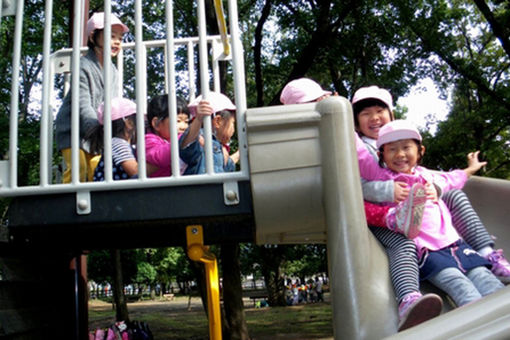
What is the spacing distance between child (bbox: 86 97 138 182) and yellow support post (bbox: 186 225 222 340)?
0.39m

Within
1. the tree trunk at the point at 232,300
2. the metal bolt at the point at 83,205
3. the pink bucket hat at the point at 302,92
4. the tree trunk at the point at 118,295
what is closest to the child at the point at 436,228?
the pink bucket hat at the point at 302,92

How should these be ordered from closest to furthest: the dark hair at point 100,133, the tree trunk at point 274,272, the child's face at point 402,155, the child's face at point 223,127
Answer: the child's face at point 402,155
the dark hair at point 100,133
the child's face at point 223,127
the tree trunk at point 274,272

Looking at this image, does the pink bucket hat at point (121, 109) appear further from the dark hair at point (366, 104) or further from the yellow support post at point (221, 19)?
the dark hair at point (366, 104)

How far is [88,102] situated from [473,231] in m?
1.94

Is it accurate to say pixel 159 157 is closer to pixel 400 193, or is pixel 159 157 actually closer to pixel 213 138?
pixel 213 138

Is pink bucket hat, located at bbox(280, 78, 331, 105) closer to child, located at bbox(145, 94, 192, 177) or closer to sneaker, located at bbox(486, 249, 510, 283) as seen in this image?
child, located at bbox(145, 94, 192, 177)

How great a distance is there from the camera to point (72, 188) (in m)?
2.31

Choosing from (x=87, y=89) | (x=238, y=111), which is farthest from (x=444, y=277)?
(x=87, y=89)

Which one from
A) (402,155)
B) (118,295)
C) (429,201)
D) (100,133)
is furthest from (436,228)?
(118,295)

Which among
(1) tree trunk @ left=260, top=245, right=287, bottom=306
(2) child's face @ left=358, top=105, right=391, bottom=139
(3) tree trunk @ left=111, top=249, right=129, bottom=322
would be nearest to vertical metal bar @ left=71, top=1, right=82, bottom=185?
(2) child's face @ left=358, top=105, right=391, bottom=139

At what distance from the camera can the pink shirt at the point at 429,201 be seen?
7.67 feet

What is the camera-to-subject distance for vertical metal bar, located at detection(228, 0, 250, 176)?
2.24 metres

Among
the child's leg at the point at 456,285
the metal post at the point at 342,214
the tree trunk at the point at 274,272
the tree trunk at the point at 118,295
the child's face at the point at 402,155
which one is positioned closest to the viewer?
the metal post at the point at 342,214

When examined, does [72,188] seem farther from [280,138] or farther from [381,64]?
[381,64]
